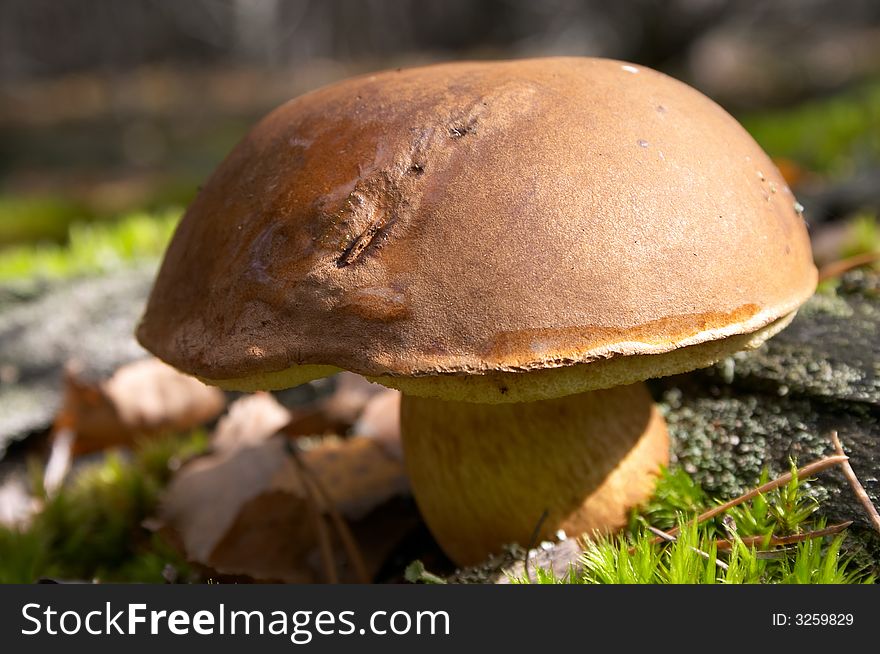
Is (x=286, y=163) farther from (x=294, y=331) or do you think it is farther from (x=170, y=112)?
(x=170, y=112)

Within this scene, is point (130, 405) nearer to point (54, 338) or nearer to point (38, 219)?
point (54, 338)

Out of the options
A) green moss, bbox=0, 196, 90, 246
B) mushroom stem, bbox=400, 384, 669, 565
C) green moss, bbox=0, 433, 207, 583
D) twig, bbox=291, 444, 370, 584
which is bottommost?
green moss, bbox=0, 196, 90, 246

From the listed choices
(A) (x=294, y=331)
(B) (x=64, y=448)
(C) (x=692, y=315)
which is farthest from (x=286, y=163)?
(B) (x=64, y=448)

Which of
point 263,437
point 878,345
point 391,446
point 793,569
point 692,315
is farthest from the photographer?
point 263,437

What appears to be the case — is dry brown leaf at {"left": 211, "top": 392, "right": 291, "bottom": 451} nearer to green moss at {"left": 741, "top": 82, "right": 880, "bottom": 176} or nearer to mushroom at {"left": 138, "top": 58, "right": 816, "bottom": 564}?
mushroom at {"left": 138, "top": 58, "right": 816, "bottom": 564}

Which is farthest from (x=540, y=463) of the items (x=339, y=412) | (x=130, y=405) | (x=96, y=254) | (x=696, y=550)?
(x=96, y=254)

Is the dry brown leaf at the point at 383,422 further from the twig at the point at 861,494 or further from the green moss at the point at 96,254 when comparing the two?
the green moss at the point at 96,254

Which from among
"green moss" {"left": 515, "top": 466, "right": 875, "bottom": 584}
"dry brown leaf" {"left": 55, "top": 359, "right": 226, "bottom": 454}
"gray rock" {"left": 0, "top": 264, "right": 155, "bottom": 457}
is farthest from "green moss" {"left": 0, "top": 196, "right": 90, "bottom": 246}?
"green moss" {"left": 515, "top": 466, "right": 875, "bottom": 584}
